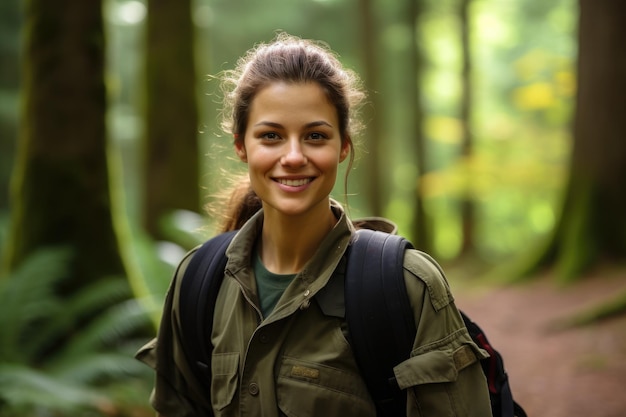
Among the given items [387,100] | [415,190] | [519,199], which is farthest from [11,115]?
[519,199]

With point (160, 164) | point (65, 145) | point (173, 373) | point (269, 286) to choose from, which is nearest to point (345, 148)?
point (269, 286)

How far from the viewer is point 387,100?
22.0 meters

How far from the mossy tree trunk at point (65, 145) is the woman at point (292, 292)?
150 inches

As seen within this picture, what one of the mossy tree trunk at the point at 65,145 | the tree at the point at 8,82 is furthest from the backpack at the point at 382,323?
the tree at the point at 8,82

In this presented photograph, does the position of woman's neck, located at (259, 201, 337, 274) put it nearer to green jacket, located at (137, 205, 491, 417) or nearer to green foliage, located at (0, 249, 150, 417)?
green jacket, located at (137, 205, 491, 417)

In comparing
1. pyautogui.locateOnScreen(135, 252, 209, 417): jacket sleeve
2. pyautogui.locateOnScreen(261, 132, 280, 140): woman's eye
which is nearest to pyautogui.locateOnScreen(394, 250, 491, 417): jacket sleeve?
pyautogui.locateOnScreen(261, 132, 280, 140): woman's eye

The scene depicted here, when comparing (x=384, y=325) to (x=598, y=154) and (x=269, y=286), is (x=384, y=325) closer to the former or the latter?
(x=269, y=286)

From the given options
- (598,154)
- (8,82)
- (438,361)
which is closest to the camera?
(438,361)

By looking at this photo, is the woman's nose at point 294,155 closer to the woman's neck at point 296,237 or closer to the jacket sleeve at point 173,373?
the woman's neck at point 296,237

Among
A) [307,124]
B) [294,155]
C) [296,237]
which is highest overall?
[307,124]

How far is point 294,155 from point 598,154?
8420mm

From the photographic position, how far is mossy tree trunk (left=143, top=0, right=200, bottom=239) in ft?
34.2

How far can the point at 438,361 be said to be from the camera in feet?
6.97

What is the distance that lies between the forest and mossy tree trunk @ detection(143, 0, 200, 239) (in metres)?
0.02
